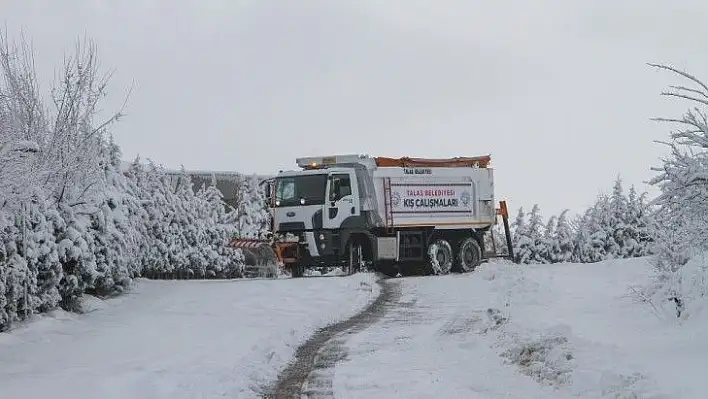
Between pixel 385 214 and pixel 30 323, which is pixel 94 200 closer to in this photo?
pixel 30 323

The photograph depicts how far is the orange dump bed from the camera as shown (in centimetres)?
2602

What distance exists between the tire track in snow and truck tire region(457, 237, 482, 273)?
10.8 metres

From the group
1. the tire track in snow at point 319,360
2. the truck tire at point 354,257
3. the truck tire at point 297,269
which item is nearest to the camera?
the tire track in snow at point 319,360

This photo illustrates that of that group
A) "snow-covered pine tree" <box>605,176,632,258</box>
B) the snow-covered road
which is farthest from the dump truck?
"snow-covered pine tree" <box>605,176,632,258</box>

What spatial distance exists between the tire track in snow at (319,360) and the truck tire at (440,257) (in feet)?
31.3

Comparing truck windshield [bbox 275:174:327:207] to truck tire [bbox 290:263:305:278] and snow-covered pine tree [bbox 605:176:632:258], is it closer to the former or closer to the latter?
truck tire [bbox 290:263:305:278]

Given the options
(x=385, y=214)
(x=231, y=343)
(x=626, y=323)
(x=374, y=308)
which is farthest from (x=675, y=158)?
(x=385, y=214)

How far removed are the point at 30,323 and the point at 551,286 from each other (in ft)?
38.1

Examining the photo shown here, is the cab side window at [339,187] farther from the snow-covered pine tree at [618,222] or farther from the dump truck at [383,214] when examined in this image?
the snow-covered pine tree at [618,222]

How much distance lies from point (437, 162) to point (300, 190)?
18.0 ft

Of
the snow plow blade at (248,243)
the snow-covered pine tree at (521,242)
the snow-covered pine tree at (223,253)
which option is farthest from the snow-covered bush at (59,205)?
the snow-covered pine tree at (521,242)

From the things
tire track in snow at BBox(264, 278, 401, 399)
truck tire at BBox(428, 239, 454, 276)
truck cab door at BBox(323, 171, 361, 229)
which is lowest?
tire track in snow at BBox(264, 278, 401, 399)

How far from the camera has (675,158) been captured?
10367 mm

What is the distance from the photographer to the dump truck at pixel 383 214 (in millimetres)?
24250
